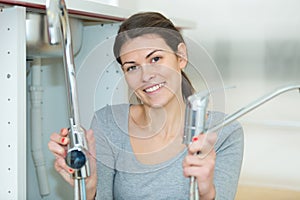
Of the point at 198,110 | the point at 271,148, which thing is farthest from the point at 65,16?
the point at 271,148

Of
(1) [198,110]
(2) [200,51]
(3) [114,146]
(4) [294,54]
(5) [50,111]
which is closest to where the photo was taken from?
(1) [198,110]

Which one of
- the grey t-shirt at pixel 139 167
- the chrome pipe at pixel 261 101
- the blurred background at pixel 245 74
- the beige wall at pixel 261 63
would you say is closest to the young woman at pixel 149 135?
the grey t-shirt at pixel 139 167

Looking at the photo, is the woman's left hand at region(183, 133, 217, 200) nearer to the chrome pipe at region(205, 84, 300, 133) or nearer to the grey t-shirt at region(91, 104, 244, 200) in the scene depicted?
the chrome pipe at region(205, 84, 300, 133)

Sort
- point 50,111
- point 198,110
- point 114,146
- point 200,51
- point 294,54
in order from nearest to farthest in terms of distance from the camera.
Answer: point 198,110 < point 200,51 < point 114,146 < point 50,111 < point 294,54

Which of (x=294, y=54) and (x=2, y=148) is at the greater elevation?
(x=294, y=54)

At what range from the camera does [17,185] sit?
3.37ft

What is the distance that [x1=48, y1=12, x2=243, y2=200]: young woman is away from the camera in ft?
2.96

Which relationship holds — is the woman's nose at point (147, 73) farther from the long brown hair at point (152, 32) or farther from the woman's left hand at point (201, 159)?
the woman's left hand at point (201, 159)

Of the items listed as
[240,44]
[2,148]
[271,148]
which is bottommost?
[271,148]

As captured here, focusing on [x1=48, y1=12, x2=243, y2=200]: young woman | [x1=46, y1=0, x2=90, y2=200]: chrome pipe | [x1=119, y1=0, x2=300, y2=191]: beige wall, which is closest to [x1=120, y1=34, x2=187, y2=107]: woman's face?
[x1=48, y1=12, x2=243, y2=200]: young woman

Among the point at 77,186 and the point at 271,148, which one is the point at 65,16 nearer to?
the point at 77,186

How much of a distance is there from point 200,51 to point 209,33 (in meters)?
1.08

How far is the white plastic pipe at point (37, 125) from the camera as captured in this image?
141 cm

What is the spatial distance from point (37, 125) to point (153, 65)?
644 millimetres
